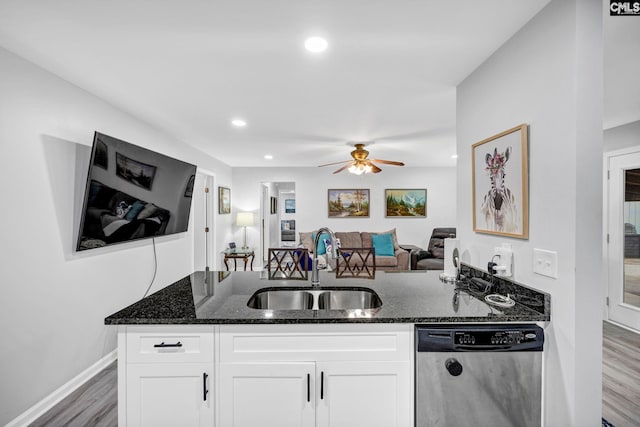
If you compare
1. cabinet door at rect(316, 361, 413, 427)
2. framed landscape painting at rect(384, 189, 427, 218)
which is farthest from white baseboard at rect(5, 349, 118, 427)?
framed landscape painting at rect(384, 189, 427, 218)

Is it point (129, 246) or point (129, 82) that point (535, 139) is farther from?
point (129, 246)

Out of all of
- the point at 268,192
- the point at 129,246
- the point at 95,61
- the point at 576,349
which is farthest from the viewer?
the point at 268,192

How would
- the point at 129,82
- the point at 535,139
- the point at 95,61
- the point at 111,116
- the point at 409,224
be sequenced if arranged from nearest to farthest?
the point at 535,139, the point at 95,61, the point at 129,82, the point at 111,116, the point at 409,224

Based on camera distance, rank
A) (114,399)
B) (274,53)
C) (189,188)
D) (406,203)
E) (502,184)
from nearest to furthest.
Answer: (502,184) < (274,53) < (114,399) < (189,188) < (406,203)

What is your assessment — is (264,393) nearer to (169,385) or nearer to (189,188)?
(169,385)

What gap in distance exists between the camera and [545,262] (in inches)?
54.9

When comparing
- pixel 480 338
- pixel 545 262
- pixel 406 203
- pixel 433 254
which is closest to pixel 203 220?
pixel 406 203

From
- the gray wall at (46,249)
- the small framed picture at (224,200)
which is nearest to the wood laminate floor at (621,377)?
the gray wall at (46,249)

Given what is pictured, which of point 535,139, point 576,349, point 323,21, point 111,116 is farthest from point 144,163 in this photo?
point 576,349

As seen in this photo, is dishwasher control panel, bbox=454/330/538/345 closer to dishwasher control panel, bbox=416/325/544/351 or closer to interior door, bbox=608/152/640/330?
dishwasher control panel, bbox=416/325/544/351

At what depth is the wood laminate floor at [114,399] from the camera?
78.0 inches

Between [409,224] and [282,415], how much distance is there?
567cm

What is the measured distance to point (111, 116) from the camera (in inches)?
107

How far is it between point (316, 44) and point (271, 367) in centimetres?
169
